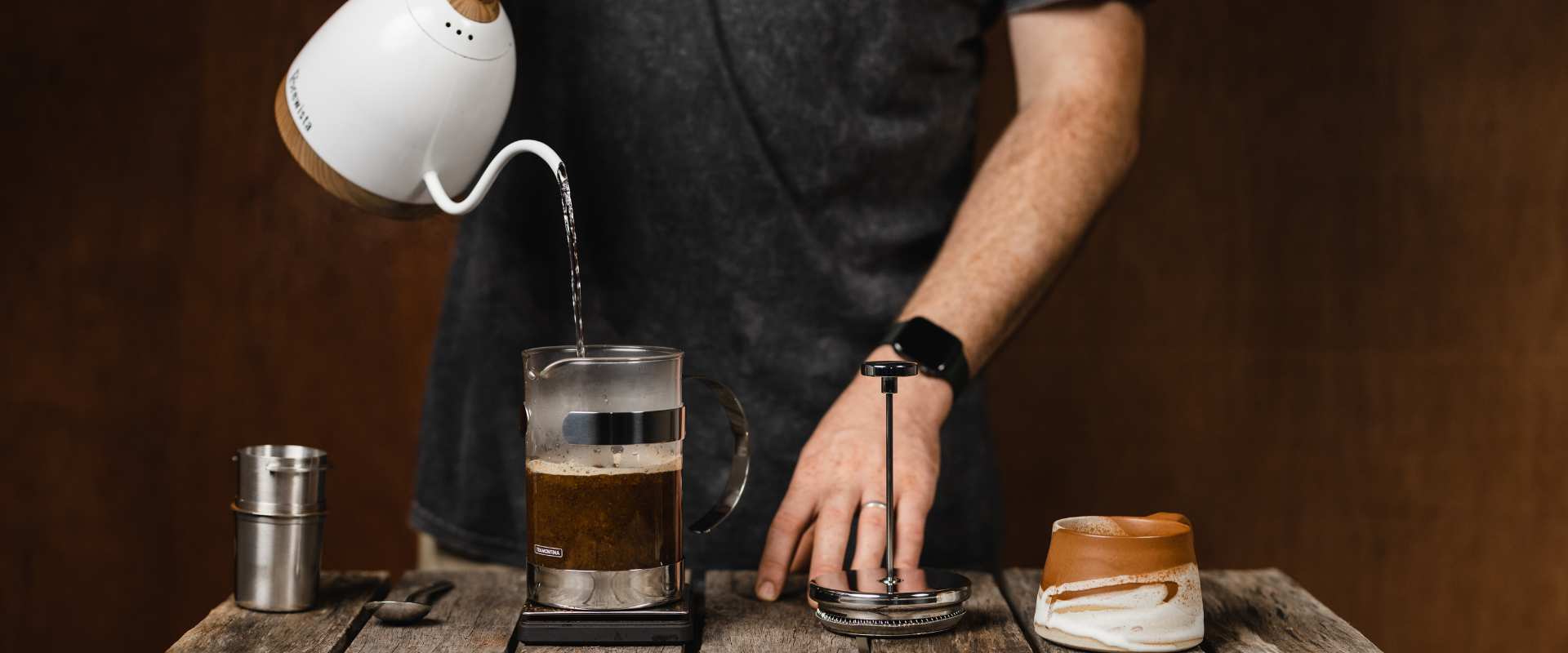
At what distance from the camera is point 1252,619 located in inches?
28.8

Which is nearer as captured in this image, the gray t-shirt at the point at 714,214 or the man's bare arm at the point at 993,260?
the man's bare arm at the point at 993,260

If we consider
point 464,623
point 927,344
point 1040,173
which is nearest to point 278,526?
point 464,623

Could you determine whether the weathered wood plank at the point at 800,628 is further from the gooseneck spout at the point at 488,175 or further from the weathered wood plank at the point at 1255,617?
the gooseneck spout at the point at 488,175

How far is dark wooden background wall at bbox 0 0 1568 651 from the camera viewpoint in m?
1.96

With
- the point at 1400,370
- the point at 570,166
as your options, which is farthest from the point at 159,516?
the point at 1400,370

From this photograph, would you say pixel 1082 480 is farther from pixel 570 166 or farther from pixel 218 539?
pixel 218 539

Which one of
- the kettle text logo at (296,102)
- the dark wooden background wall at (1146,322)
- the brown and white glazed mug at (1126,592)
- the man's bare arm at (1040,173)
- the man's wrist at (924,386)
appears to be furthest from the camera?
the dark wooden background wall at (1146,322)

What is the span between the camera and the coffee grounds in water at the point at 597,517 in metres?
0.65

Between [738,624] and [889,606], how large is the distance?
4.4 inches

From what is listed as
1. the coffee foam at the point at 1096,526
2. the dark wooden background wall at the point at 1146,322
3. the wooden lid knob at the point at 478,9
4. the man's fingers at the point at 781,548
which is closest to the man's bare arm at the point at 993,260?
the man's fingers at the point at 781,548

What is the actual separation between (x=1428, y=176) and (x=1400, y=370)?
0.36m

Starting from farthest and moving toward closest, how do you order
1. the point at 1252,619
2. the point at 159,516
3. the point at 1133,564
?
1. the point at 159,516
2. the point at 1252,619
3. the point at 1133,564

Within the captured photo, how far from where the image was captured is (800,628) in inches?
27.5

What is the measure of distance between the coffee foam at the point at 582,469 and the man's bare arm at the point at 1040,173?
1.10ft
